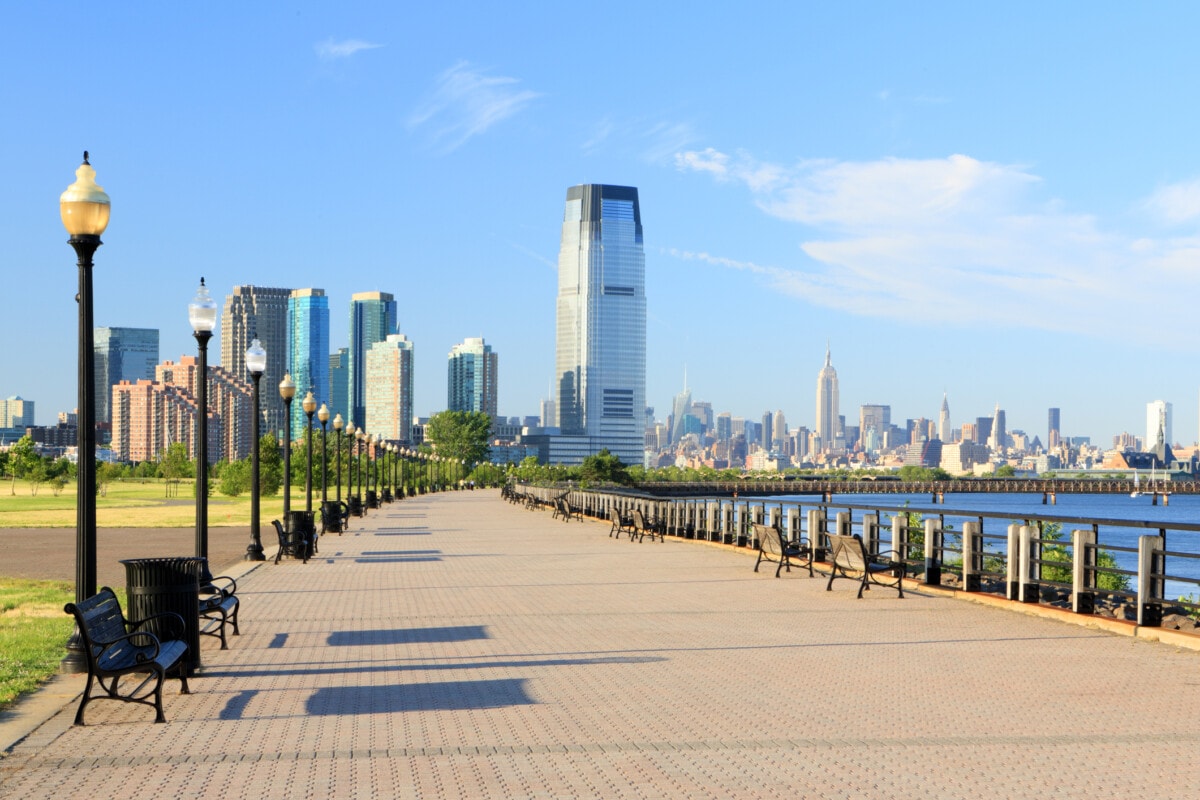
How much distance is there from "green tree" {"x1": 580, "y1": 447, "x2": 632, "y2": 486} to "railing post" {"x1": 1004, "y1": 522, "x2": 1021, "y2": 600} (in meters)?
145

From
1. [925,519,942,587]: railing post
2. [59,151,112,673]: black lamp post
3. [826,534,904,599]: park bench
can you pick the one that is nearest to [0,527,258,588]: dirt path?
[59,151,112,673]: black lamp post

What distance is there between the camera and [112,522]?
4172 centimetres

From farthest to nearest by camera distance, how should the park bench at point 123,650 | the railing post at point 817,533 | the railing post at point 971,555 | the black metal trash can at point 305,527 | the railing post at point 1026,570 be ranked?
the black metal trash can at point 305,527, the railing post at point 817,533, the railing post at point 971,555, the railing post at point 1026,570, the park bench at point 123,650

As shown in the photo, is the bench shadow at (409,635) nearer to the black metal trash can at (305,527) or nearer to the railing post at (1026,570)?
the railing post at (1026,570)

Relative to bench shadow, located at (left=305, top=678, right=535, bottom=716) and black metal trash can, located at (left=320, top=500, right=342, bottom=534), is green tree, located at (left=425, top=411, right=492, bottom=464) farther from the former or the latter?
bench shadow, located at (left=305, top=678, right=535, bottom=716)

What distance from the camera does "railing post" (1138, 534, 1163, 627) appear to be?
1209 centimetres

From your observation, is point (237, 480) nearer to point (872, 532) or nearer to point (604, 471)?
point (872, 532)

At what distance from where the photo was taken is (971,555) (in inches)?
618

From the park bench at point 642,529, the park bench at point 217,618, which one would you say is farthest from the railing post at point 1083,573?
the park bench at point 642,529

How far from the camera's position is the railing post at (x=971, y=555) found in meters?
15.7

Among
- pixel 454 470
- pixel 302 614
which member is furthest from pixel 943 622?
pixel 454 470

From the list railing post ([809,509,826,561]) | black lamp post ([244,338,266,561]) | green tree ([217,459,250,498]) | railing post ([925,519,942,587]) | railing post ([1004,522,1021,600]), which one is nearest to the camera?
railing post ([1004,522,1021,600])

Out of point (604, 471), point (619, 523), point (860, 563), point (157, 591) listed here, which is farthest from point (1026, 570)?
point (604, 471)

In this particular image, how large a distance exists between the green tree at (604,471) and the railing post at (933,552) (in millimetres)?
143053
